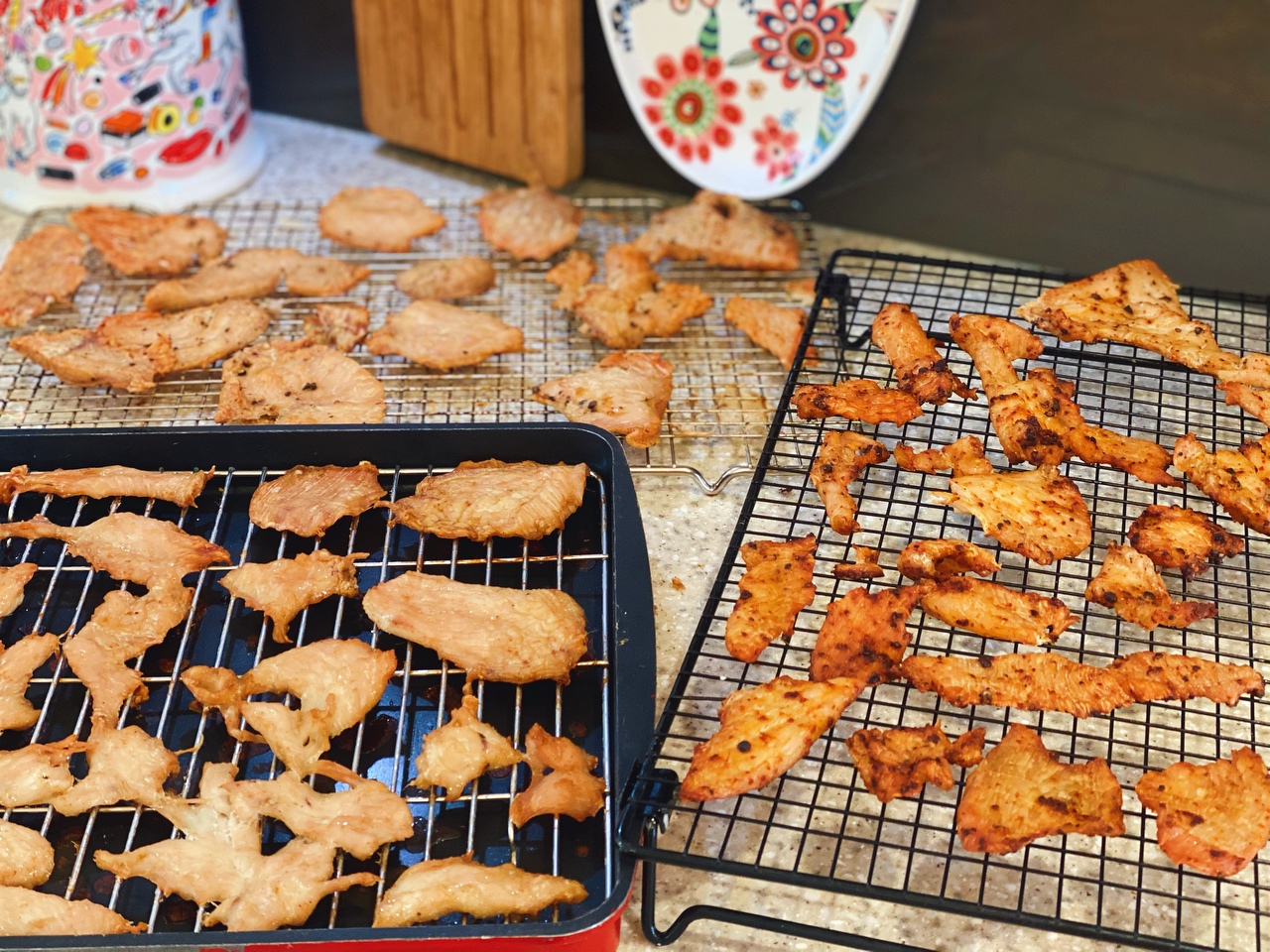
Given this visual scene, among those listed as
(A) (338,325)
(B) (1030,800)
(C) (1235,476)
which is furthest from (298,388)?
(C) (1235,476)

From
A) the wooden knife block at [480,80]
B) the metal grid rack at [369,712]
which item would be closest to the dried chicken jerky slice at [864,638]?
the metal grid rack at [369,712]

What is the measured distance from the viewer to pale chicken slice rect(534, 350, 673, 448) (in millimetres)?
1896

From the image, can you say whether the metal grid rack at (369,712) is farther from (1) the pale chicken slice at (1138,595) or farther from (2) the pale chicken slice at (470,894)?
(1) the pale chicken slice at (1138,595)

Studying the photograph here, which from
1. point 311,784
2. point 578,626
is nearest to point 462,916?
point 311,784

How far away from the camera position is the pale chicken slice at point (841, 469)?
1.56 meters

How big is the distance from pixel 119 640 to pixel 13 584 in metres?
0.18

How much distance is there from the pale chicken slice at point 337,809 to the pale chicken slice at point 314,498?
1.26 ft

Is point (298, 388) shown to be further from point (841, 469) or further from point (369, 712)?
point (841, 469)

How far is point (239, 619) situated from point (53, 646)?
0.22 m

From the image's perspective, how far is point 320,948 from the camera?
1.10 metres

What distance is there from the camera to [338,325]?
214 centimetres

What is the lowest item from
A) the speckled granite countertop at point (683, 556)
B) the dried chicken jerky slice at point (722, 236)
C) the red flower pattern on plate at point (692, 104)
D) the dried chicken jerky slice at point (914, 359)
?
the speckled granite countertop at point (683, 556)

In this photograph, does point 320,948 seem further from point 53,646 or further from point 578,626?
point 53,646

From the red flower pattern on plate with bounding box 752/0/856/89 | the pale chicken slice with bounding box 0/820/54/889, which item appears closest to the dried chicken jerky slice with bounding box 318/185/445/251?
the red flower pattern on plate with bounding box 752/0/856/89
